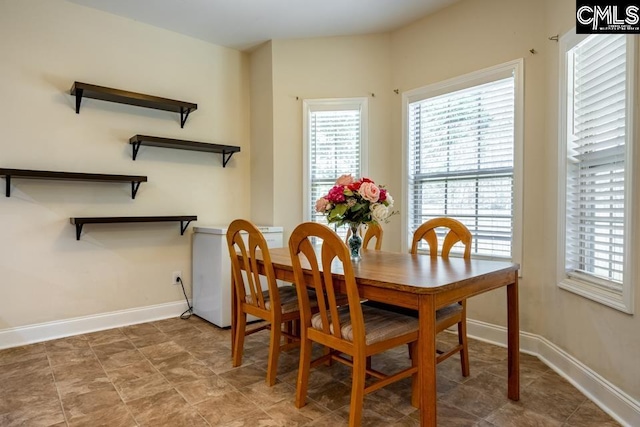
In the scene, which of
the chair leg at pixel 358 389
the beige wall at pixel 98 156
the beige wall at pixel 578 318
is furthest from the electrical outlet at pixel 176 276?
the beige wall at pixel 578 318

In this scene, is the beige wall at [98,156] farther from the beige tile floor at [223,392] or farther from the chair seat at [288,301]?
the chair seat at [288,301]

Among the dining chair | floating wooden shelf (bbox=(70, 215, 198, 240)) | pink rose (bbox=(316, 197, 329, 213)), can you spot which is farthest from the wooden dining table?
floating wooden shelf (bbox=(70, 215, 198, 240))

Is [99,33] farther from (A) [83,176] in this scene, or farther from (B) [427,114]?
(B) [427,114]

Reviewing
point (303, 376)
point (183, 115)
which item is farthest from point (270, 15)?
point (303, 376)

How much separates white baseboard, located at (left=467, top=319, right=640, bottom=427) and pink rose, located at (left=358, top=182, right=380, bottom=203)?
1.48m

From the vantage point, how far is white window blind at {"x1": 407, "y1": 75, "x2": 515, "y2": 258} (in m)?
2.77

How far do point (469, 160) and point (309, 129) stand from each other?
1511 millimetres

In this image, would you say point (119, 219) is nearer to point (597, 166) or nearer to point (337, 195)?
point (337, 195)

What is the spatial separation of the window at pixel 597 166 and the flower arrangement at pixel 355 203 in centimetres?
113

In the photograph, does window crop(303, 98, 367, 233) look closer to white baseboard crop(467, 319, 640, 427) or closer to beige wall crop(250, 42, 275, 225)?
beige wall crop(250, 42, 275, 225)

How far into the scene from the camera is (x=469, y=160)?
9.79ft

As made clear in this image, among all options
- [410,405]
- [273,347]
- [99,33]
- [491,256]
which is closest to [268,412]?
[273,347]

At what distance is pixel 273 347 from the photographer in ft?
6.94

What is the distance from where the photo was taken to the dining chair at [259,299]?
212 centimetres
